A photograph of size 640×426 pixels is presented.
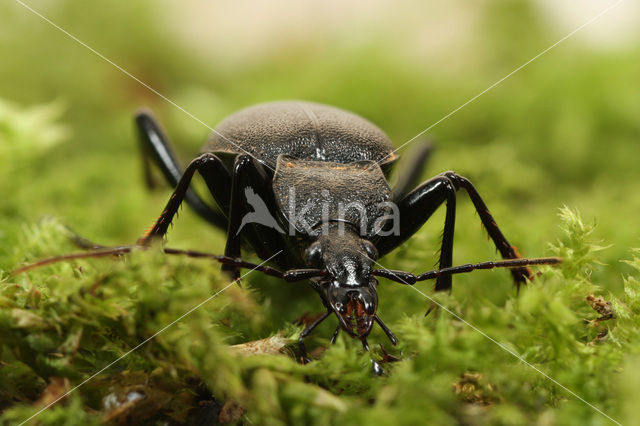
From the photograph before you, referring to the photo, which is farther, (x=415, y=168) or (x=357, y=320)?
(x=415, y=168)

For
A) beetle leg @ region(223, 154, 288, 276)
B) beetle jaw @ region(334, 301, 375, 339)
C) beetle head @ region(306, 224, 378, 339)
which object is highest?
beetle leg @ region(223, 154, 288, 276)

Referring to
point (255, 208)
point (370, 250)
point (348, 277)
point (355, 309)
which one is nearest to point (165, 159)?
point (255, 208)

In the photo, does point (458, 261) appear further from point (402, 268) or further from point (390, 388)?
point (390, 388)

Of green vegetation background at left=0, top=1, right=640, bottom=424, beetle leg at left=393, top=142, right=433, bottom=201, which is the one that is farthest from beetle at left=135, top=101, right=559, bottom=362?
beetle leg at left=393, top=142, right=433, bottom=201

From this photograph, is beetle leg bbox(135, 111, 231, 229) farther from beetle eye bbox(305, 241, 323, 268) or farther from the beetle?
beetle eye bbox(305, 241, 323, 268)

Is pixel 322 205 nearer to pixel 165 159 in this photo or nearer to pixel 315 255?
pixel 315 255

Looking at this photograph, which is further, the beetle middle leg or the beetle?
the beetle middle leg

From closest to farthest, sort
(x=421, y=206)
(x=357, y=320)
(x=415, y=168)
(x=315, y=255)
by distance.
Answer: (x=357, y=320)
(x=315, y=255)
(x=421, y=206)
(x=415, y=168)
